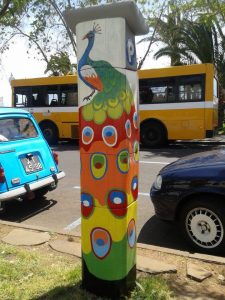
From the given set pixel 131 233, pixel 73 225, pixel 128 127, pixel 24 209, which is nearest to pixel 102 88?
pixel 128 127

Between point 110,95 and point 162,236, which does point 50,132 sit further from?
point 110,95

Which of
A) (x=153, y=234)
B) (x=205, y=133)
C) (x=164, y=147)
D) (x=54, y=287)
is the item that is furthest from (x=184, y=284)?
(x=164, y=147)

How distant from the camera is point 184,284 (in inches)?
151

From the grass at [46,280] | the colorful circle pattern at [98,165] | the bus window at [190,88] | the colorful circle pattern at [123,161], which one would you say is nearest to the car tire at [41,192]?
the grass at [46,280]

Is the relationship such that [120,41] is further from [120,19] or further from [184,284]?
[184,284]

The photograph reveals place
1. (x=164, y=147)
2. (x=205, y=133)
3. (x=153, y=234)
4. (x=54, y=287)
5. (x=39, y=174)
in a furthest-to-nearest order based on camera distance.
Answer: (x=164, y=147)
(x=205, y=133)
(x=39, y=174)
(x=153, y=234)
(x=54, y=287)

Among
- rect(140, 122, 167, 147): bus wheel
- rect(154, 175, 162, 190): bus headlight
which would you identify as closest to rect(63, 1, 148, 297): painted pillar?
rect(154, 175, 162, 190): bus headlight

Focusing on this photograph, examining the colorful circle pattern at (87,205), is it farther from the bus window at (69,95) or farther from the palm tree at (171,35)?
the palm tree at (171,35)

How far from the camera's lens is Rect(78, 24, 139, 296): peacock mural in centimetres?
320

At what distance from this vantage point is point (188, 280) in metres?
3.92

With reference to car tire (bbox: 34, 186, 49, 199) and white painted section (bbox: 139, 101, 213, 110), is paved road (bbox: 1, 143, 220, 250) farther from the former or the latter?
white painted section (bbox: 139, 101, 213, 110)

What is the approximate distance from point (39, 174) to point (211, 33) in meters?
18.2

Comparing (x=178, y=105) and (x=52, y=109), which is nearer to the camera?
(x=178, y=105)

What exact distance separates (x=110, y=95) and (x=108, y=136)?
31 cm
